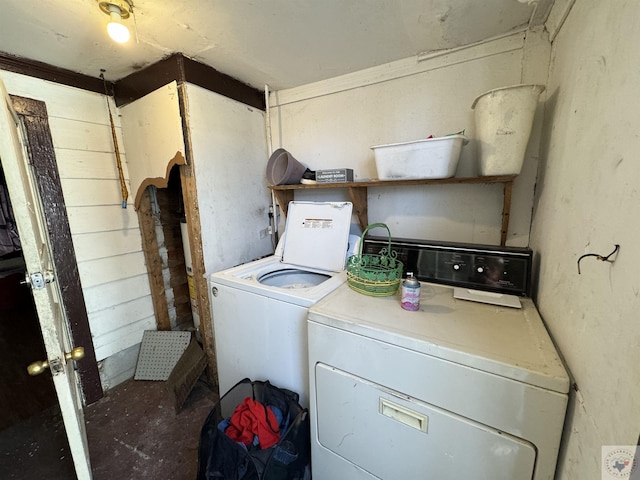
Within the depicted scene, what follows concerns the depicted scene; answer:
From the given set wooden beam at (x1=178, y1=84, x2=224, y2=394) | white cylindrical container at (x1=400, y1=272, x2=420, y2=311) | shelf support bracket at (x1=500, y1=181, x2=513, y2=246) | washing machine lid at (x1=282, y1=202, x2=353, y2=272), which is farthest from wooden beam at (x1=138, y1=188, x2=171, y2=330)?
shelf support bracket at (x1=500, y1=181, x2=513, y2=246)

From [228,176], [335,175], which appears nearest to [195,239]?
[228,176]

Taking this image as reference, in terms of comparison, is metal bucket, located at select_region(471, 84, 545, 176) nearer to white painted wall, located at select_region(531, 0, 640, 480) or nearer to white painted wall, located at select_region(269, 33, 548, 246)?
white painted wall, located at select_region(531, 0, 640, 480)

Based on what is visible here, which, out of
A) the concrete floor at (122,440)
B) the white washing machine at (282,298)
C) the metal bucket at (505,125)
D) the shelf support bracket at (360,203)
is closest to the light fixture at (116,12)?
the white washing machine at (282,298)

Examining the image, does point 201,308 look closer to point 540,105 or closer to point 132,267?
point 132,267

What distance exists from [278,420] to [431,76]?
2.03 metres

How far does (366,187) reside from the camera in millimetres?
1781

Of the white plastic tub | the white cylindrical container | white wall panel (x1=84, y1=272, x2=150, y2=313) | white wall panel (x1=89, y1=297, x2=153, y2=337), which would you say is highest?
the white plastic tub

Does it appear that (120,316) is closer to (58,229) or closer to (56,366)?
(58,229)

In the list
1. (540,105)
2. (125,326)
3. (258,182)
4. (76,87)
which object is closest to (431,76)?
(540,105)

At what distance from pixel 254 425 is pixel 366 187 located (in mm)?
1462

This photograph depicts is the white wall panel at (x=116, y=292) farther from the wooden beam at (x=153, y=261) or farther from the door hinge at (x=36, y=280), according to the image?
the door hinge at (x=36, y=280)

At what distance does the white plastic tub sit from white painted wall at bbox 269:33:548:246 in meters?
0.29

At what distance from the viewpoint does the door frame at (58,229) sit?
5.09 feet

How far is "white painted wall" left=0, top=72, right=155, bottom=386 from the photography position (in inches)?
66.1
